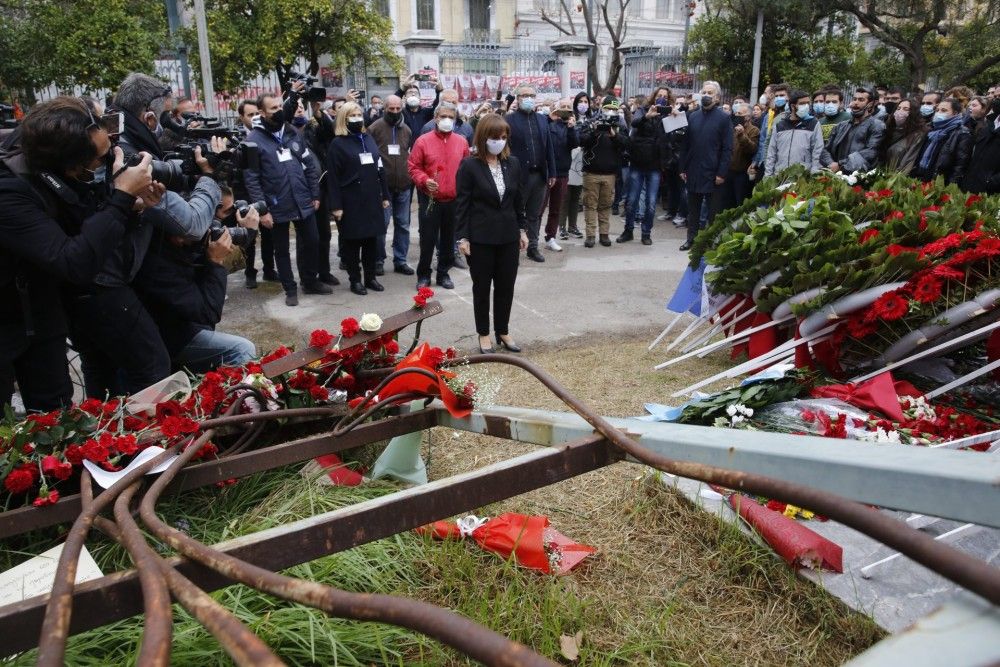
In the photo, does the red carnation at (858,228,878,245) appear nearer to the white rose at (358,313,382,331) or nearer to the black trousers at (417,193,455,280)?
the white rose at (358,313,382,331)

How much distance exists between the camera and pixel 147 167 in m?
3.30

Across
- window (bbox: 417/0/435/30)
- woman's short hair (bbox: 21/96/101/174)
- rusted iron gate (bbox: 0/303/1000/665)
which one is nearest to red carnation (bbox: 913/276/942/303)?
rusted iron gate (bbox: 0/303/1000/665)

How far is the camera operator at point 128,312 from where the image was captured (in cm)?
347

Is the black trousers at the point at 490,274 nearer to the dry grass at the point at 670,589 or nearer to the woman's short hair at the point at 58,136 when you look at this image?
the dry grass at the point at 670,589

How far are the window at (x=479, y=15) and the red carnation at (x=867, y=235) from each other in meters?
34.9

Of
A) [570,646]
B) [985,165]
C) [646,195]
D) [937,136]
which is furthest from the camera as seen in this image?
[646,195]

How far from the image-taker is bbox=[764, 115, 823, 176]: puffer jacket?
9422mm

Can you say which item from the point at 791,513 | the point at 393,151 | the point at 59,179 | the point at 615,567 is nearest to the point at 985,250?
the point at 791,513

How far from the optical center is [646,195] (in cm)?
1066

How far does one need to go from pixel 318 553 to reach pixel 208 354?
9.00ft

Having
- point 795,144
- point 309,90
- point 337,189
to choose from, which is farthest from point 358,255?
point 795,144

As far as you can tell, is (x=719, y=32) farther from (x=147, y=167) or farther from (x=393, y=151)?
(x=147, y=167)

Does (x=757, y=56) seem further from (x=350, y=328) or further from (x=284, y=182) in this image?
(x=350, y=328)

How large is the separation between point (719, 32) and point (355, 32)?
34.4 ft
